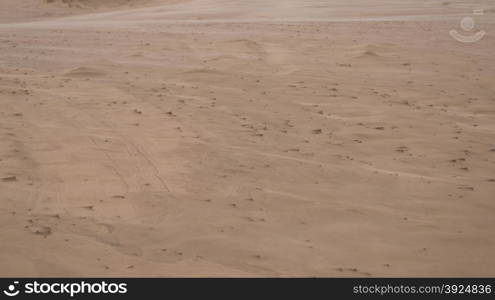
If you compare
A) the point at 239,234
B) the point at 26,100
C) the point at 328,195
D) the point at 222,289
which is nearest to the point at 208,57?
the point at 26,100

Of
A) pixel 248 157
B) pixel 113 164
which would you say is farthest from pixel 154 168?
pixel 248 157

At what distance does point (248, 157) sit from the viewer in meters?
5.88

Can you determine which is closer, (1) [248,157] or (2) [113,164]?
(2) [113,164]

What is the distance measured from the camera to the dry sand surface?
4.13 metres

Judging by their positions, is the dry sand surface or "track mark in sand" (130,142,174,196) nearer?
the dry sand surface

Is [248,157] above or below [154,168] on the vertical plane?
above

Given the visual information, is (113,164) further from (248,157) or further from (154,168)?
(248,157)

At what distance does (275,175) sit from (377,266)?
168cm

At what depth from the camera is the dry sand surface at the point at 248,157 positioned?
13.6ft

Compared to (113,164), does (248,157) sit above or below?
above

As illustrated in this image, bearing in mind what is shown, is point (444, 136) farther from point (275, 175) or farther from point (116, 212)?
point (116, 212)

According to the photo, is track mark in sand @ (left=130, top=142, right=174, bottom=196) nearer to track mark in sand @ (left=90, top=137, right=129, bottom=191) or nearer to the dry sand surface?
the dry sand surface

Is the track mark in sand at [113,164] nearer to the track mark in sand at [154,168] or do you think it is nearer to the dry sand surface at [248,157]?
the dry sand surface at [248,157]

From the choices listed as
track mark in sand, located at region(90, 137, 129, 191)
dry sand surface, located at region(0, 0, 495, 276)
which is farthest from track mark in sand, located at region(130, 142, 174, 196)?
track mark in sand, located at region(90, 137, 129, 191)
